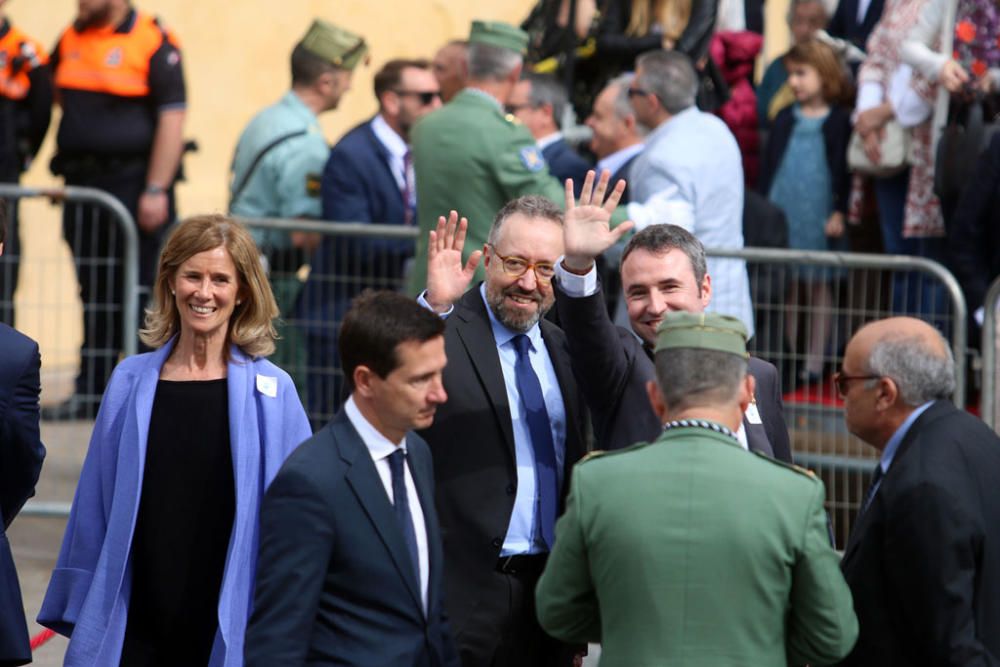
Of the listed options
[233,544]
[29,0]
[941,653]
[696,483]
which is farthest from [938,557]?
[29,0]

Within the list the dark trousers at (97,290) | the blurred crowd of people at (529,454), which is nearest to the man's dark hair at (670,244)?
the blurred crowd of people at (529,454)

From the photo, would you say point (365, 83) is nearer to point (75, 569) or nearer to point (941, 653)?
point (75, 569)

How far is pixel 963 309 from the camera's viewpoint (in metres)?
7.88

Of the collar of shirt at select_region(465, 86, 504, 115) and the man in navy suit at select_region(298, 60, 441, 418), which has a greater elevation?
the collar of shirt at select_region(465, 86, 504, 115)

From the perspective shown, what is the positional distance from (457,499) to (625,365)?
62 cm

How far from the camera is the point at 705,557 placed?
3941mm

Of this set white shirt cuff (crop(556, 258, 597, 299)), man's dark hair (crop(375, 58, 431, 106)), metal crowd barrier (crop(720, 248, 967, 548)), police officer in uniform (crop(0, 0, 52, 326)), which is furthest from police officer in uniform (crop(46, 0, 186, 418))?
white shirt cuff (crop(556, 258, 597, 299))

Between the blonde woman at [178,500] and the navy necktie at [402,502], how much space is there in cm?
75

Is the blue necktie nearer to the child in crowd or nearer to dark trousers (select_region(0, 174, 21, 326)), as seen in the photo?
dark trousers (select_region(0, 174, 21, 326))

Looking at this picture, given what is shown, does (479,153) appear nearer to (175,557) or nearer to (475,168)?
(475,168)

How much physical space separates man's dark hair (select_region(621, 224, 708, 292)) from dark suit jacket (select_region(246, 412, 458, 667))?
120 cm

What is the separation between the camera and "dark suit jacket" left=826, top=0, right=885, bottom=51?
1048cm

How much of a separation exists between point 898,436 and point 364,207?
4900 millimetres

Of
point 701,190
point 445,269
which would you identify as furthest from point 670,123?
point 445,269
